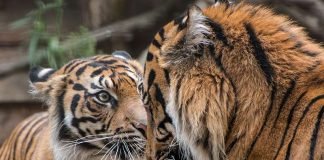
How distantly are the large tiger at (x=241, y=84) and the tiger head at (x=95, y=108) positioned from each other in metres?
1.43

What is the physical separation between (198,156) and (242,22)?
0.55 metres

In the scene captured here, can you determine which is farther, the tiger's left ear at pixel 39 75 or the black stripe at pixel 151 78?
the tiger's left ear at pixel 39 75

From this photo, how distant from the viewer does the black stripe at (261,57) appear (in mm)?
2900

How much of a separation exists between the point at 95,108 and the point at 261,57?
1.90 meters

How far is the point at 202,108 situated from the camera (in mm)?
2861

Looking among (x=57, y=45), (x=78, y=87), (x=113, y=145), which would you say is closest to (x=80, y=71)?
(x=78, y=87)

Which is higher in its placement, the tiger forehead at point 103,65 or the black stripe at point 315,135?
the tiger forehead at point 103,65

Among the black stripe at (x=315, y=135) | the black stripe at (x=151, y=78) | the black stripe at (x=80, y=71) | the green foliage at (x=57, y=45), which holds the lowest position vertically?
the black stripe at (x=315, y=135)

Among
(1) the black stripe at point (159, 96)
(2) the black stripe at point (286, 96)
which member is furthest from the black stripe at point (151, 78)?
(2) the black stripe at point (286, 96)

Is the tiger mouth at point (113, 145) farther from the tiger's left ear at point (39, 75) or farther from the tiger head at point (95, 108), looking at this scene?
the tiger's left ear at point (39, 75)

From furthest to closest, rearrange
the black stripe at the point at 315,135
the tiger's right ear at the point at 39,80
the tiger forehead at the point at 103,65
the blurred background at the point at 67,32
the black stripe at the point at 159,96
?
the blurred background at the point at 67,32 < the tiger's right ear at the point at 39,80 < the tiger forehead at the point at 103,65 < the black stripe at the point at 159,96 < the black stripe at the point at 315,135

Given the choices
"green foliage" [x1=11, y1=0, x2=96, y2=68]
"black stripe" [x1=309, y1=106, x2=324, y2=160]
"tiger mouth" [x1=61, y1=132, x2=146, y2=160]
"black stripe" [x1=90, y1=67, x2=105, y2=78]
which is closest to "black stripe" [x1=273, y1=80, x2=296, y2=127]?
"black stripe" [x1=309, y1=106, x2=324, y2=160]

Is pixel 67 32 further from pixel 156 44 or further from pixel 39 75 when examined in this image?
pixel 156 44

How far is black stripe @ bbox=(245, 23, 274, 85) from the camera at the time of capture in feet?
9.52
